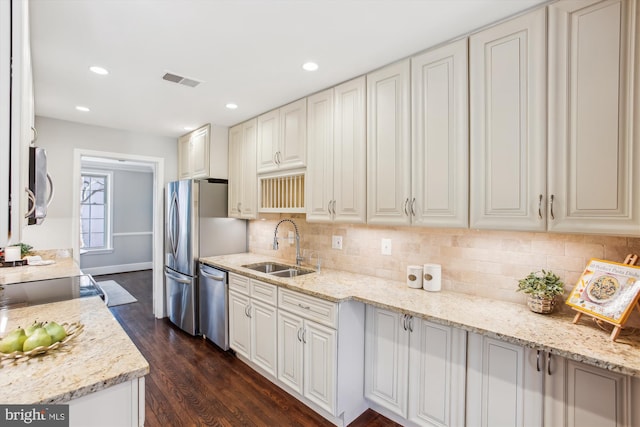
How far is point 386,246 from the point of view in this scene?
2580 millimetres

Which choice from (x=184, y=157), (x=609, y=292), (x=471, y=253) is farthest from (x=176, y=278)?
→ (x=609, y=292)

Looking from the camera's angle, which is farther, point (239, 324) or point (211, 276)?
point (211, 276)

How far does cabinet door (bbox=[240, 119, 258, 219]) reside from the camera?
3418mm

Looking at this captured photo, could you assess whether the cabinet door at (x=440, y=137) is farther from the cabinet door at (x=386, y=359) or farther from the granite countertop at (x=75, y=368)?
the granite countertop at (x=75, y=368)

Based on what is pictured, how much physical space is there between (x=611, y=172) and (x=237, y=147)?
3.26 m

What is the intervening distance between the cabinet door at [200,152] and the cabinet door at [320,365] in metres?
2.36

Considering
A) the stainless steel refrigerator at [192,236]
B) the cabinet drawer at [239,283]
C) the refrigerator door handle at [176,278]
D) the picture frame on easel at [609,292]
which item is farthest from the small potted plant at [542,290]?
the refrigerator door handle at [176,278]

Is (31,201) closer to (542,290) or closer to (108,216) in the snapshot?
(542,290)

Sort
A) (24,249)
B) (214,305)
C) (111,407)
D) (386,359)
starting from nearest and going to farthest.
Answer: (111,407) < (386,359) < (24,249) < (214,305)

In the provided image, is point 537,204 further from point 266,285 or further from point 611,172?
point 266,285

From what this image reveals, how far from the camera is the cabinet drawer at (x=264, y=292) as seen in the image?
2.57m

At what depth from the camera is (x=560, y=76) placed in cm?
153

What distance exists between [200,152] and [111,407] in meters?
3.18

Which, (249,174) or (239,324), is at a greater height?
(249,174)
